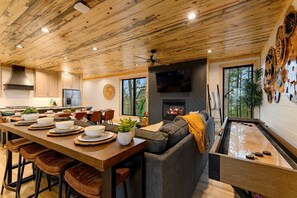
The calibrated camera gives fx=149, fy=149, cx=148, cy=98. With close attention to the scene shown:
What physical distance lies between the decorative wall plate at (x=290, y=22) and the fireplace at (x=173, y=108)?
3.68 metres

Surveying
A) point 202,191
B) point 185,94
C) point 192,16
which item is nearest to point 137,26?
point 192,16

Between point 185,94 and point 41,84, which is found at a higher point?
point 41,84

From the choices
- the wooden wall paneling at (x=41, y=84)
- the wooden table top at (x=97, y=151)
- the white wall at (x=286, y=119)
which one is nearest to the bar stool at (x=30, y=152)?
the wooden table top at (x=97, y=151)

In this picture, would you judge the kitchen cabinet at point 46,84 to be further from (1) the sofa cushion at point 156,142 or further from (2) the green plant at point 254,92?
(2) the green plant at point 254,92

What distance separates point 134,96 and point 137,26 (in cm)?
484

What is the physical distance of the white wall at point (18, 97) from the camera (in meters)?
5.80

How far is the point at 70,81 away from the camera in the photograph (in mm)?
7605

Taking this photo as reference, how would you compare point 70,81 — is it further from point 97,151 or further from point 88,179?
point 97,151

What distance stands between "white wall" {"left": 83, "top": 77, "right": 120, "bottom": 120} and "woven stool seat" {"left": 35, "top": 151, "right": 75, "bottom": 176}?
19.9ft

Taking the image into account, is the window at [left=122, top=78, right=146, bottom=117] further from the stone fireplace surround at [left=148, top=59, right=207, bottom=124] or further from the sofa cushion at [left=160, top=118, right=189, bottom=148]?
the sofa cushion at [left=160, top=118, right=189, bottom=148]

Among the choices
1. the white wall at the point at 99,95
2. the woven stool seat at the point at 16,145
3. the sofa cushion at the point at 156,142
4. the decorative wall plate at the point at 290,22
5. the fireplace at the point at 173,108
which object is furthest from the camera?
the white wall at the point at 99,95

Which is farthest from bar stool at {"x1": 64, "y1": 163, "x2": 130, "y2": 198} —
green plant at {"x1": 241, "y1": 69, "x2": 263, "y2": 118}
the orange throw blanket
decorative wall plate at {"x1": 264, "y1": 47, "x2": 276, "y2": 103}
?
green plant at {"x1": 241, "y1": 69, "x2": 263, "y2": 118}

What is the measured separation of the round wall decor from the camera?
25.8 feet

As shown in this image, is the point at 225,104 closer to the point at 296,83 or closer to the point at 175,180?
the point at 296,83
